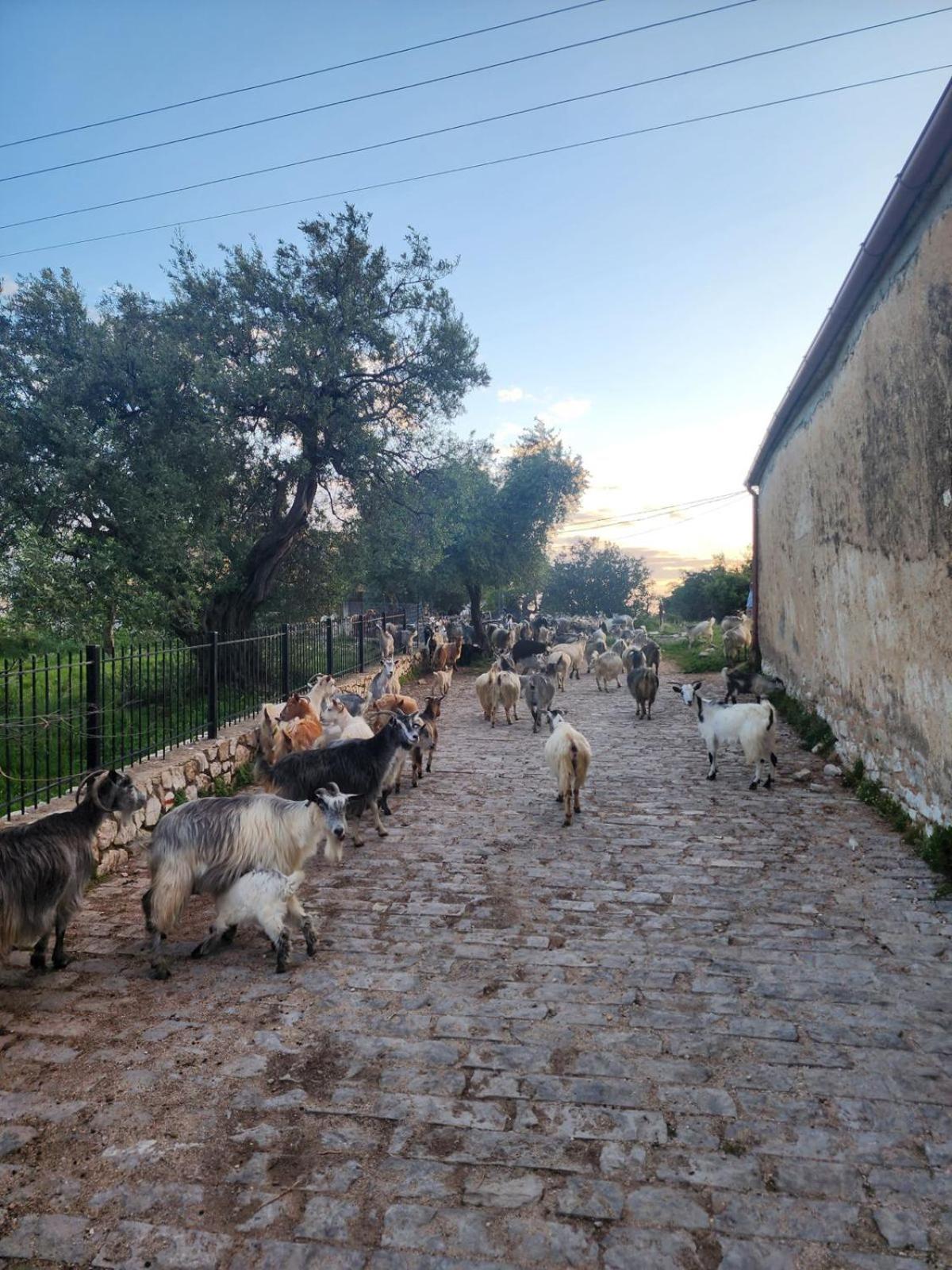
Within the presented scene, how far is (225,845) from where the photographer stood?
4820 millimetres

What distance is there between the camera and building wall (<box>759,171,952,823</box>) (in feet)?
19.7

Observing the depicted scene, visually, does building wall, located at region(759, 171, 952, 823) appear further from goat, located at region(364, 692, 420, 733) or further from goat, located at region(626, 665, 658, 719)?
goat, located at region(364, 692, 420, 733)

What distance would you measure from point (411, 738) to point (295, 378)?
9.80 metres

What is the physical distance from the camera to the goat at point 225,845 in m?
4.57

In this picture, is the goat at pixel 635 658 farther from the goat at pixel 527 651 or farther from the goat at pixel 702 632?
the goat at pixel 702 632

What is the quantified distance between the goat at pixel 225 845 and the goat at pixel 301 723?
Answer: 3.15 metres

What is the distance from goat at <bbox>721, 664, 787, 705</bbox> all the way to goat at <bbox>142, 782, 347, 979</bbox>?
971 centimetres

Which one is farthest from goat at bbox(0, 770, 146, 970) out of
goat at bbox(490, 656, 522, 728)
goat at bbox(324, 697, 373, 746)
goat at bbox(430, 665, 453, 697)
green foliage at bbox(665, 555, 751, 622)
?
green foliage at bbox(665, 555, 751, 622)

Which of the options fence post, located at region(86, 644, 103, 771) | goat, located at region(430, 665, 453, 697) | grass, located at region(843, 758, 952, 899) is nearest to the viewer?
grass, located at region(843, 758, 952, 899)

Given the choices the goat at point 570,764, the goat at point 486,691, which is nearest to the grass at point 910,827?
the goat at point 570,764

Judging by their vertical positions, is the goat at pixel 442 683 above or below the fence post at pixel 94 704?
below

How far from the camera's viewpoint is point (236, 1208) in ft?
8.56

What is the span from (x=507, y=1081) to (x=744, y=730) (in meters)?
6.26

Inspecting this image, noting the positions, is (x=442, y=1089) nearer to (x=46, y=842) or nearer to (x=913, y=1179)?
(x=913, y=1179)
